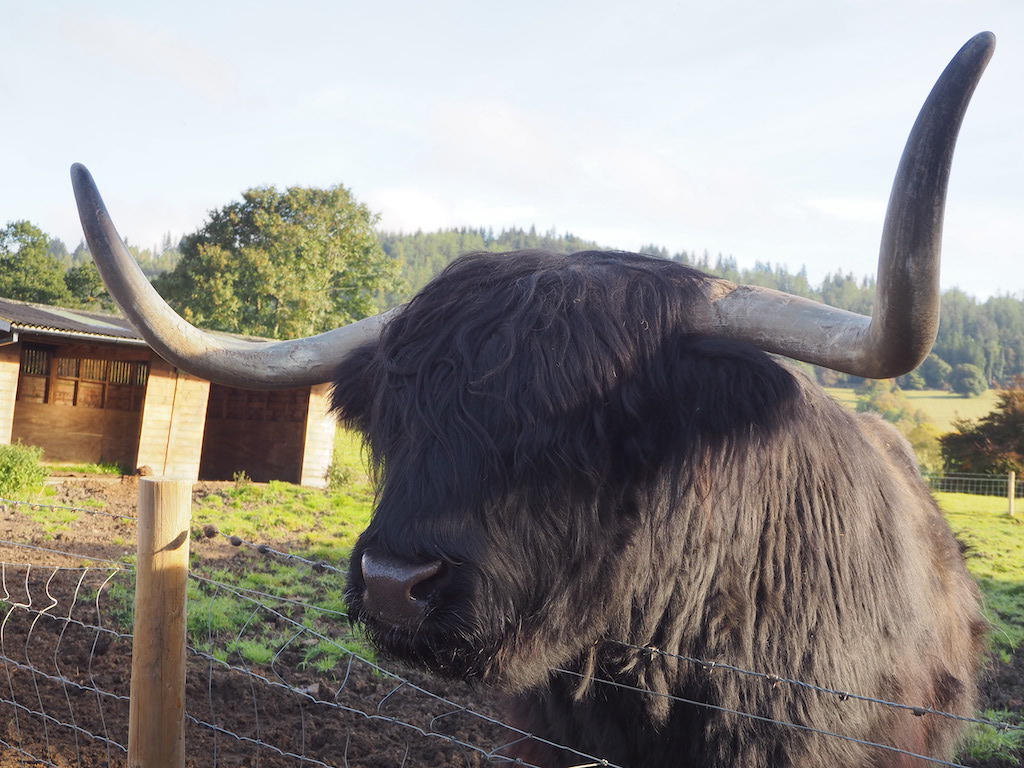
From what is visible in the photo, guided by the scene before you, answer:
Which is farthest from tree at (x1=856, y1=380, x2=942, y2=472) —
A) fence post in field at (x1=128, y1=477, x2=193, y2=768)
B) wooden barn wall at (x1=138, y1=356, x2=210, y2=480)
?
fence post in field at (x1=128, y1=477, x2=193, y2=768)

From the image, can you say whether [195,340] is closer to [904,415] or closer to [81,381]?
[81,381]

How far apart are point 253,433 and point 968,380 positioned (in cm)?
7724

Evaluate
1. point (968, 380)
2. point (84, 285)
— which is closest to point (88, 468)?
point (84, 285)

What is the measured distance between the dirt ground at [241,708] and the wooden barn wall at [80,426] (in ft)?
39.2

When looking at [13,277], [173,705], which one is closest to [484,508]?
[173,705]

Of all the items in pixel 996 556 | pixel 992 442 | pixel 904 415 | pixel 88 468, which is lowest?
pixel 88 468

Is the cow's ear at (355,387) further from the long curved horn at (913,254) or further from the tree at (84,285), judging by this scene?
the tree at (84,285)

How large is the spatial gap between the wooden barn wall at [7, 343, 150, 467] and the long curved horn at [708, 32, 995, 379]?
16.6 metres

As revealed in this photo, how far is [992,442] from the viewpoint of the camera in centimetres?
2903

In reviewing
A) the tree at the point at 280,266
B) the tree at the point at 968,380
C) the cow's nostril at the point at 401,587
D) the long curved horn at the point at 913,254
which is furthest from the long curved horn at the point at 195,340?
the tree at the point at 968,380

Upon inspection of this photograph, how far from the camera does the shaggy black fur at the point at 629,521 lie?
2043mm

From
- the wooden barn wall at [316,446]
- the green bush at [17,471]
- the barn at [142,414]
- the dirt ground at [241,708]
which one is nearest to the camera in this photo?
the dirt ground at [241,708]

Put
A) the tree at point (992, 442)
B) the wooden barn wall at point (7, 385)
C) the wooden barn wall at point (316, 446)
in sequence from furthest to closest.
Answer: the tree at point (992, 442)
the wooden barn wall at point (316, 446)
the wooden barn wall at point (7, 385)

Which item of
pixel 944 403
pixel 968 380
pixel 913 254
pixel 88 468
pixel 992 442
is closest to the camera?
pixel 913 254
